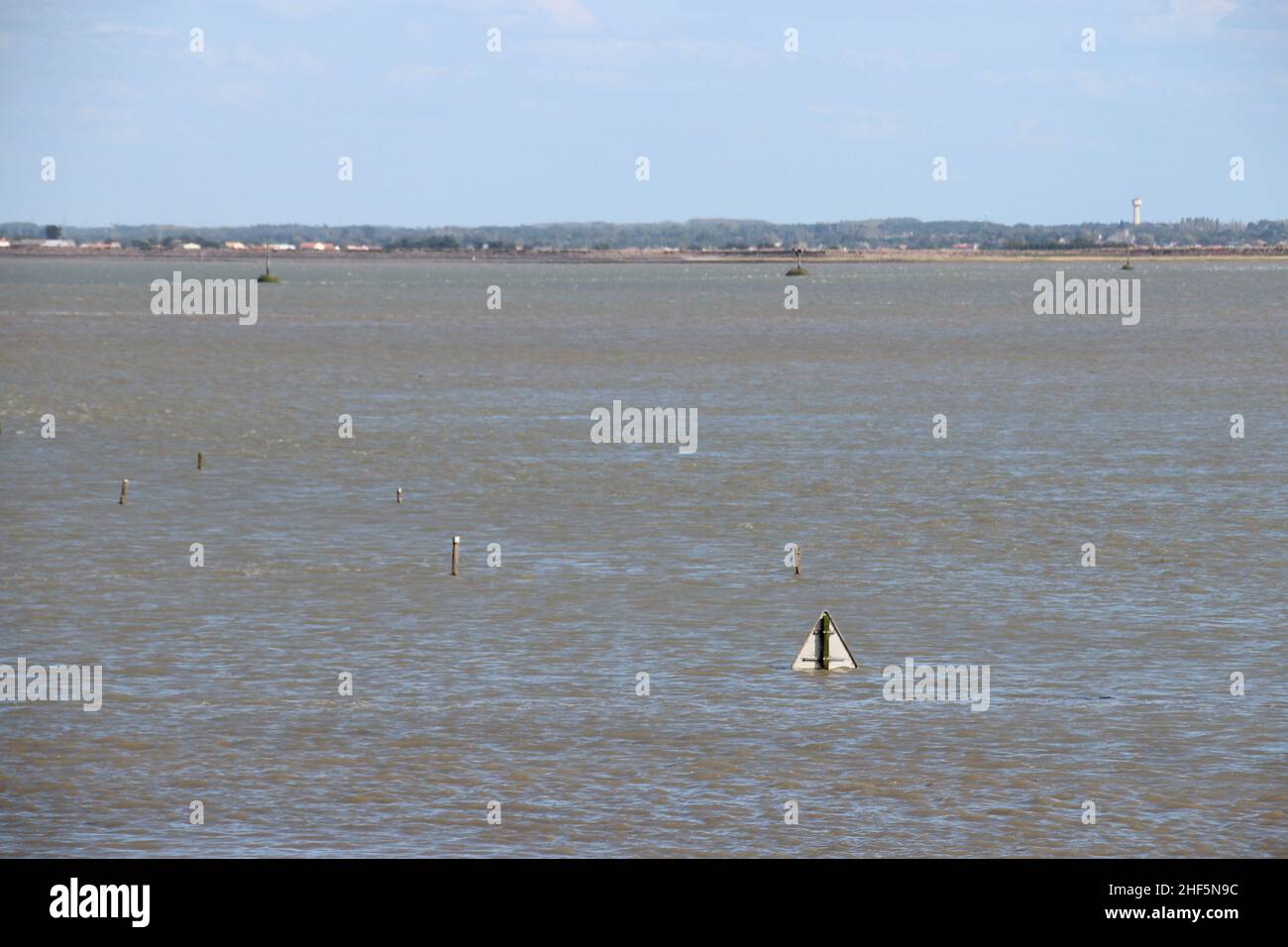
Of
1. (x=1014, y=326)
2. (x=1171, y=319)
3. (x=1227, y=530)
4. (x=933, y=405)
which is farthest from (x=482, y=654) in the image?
(x=1171, y=319)

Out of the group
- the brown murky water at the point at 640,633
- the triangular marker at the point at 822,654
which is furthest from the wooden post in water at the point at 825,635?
the brown murky water at the point at 640,633

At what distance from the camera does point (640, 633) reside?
30484mm

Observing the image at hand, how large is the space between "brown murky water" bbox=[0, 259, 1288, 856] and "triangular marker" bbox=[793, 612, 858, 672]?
201mm

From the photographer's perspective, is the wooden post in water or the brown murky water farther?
the wooden post in water

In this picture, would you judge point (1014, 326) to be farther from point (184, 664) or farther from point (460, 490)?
point (184, 664)

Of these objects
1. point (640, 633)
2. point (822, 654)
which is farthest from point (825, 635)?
point (640, 633)

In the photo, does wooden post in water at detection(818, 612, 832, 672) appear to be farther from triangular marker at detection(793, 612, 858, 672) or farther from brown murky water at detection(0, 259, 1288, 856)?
brown murky water at detection(0, 259, 1288, 856)

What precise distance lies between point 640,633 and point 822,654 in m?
3.99

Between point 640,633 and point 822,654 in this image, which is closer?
point 822,654

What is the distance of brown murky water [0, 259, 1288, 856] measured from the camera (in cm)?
2120

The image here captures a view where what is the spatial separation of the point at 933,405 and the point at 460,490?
3390cm

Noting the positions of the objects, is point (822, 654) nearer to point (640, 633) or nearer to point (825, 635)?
point (825, 635)

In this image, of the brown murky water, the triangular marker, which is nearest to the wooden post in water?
the triangular marker
